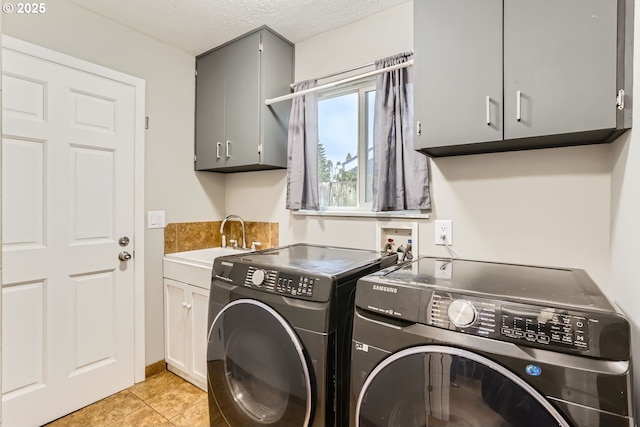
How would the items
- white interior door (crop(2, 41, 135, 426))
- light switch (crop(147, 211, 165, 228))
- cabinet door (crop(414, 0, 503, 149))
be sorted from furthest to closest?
light switch (crop(147, 211, 165, 228))
white interior door (crop(2, 41, 135, 426))
cabinet door (crop(414, 0, 503, 149))

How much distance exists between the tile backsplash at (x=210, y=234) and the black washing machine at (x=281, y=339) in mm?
897

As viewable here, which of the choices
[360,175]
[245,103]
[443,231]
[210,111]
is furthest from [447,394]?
[210,111]

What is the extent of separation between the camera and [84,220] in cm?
200

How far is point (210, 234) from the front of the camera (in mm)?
2756

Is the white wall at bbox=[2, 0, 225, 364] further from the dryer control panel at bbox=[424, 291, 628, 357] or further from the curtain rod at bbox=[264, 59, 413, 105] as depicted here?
the dryer control panel at bbox=[424, 291, 628, 357]

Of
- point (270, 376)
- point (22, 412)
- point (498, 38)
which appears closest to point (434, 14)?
point (498, 38)

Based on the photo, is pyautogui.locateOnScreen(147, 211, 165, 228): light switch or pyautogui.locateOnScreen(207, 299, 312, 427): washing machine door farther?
pyautogui.locateOnScreen(147, 211, 165, 228): light switch

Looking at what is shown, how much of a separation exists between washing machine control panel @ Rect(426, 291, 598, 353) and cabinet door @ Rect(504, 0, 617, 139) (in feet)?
2.50

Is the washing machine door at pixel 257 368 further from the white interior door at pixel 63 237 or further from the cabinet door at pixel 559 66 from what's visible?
the cabinet door at pixel 559 66

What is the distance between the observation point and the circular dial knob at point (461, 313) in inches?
37.6

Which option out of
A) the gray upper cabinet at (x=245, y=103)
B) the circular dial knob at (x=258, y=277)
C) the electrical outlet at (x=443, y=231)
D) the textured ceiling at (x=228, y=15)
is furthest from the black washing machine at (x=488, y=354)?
the textured ceiling at (x=228, y=15)

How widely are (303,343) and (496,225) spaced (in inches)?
44.3

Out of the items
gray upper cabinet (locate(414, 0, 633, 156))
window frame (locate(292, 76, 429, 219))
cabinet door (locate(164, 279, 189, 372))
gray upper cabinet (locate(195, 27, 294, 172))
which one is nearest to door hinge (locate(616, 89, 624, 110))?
gray upper cabinet (locate(414, 0, 633, 156))

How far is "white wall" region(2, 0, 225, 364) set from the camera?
6.30ft
